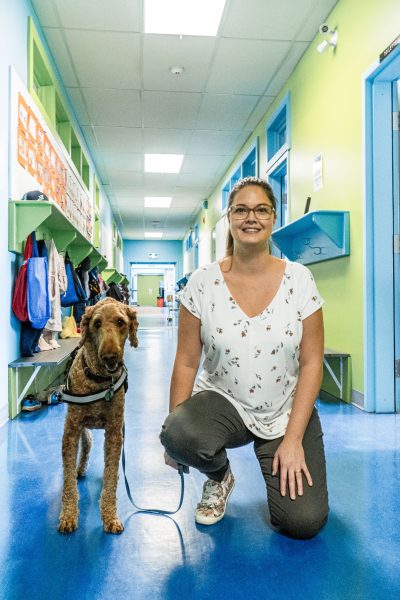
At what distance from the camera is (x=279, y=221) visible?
618 centimetres

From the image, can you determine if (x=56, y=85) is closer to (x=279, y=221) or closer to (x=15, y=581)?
(x=279, y=221)

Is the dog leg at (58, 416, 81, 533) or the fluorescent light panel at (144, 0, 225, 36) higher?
the fluorescent light panel at (144, 0, 225, 36)

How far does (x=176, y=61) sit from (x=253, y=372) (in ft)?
13.1

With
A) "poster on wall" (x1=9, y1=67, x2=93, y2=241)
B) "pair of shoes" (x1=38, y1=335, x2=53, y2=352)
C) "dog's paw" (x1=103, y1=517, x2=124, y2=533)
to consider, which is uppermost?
"poster on wall" (x1=9, y1=67, x2=93, y2=241)

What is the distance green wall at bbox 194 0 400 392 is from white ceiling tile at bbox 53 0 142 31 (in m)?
1.66

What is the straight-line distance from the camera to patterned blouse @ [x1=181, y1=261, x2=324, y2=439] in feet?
5.69

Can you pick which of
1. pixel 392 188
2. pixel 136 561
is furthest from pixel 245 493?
pixel 392 188

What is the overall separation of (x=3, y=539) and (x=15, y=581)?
29 cm

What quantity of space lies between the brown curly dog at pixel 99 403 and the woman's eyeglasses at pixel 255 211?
1.77 feet

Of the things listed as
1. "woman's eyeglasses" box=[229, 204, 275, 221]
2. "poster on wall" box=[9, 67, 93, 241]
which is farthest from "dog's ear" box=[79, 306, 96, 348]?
"poster on wall" box=[9, 67, 93, 241]

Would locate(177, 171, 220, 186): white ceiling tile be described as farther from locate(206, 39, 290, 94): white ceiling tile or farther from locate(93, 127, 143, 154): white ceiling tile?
locate(206, 39, 290, 94): white ceiling tile

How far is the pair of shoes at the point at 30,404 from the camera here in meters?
3.41

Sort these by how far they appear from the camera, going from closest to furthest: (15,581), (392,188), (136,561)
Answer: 1. (15,581)
2. (136,561)
3. (392,188)

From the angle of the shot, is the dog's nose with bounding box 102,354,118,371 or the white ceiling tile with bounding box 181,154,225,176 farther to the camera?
the white ceiling tile with bounding box 181,154,225,176
